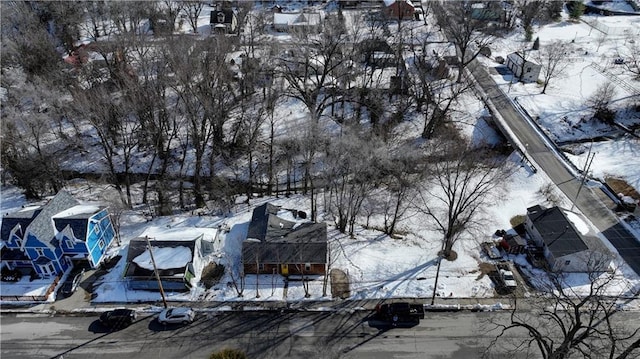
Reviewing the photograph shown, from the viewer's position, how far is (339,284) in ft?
122

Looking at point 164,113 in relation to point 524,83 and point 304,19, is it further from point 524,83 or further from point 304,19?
point 524,83

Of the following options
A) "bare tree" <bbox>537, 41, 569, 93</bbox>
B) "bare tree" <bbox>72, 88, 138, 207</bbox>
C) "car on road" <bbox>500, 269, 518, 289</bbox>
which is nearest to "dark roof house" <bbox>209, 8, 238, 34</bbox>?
"bare tree" <bbox>72, 88, 138, 207</bbox>

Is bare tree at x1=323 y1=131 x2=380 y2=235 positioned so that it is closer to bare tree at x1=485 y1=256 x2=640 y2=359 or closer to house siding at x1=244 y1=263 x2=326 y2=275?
house siding at x1=244 y1=263 x2=326 y2=275

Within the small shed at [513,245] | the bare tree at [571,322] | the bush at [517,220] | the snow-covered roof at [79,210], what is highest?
the snow-covered roof at [79,210]

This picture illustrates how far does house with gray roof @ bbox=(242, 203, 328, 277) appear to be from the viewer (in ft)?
123

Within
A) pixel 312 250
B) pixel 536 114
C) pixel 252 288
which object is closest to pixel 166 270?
pixel 252 288

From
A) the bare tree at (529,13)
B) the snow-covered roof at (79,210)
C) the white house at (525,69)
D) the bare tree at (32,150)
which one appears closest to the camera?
the snow-covered roof at (79,210)

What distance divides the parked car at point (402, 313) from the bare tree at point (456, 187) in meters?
7.45

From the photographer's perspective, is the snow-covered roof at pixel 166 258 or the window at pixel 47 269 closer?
the snow-covered roof at pixel 166 258

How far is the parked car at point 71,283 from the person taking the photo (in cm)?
3656

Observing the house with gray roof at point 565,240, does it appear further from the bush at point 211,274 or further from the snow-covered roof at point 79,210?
the snow-covered roof at point 79,210

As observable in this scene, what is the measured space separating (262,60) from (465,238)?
38.9m

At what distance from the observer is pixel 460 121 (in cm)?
5972

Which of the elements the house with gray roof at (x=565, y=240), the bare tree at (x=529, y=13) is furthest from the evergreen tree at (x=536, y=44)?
the house with gray roof at (x=565, y=240)
